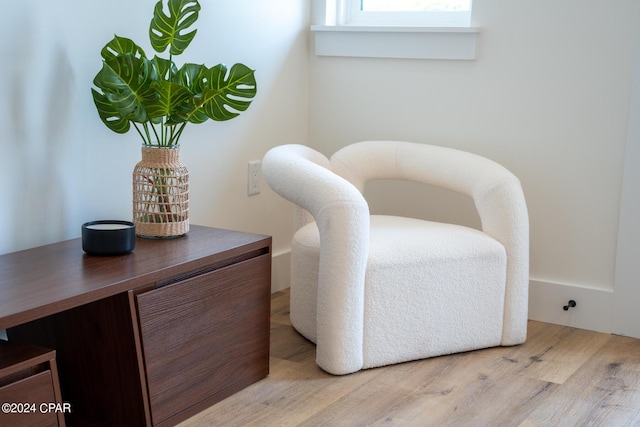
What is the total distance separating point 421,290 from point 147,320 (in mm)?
755

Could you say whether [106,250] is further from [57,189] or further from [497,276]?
[497,276]

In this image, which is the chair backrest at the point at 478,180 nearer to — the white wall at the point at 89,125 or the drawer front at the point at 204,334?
the white wall at the point at 89,125

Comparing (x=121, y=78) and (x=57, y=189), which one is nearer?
(x=121, y=78)

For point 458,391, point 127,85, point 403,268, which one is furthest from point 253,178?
point 458,391

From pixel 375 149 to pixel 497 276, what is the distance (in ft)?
1.78

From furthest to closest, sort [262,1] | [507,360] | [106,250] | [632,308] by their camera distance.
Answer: [262,1] → [632,308] → [507,360] → [106,250]

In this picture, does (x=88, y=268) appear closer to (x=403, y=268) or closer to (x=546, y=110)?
(x=403, y=268)

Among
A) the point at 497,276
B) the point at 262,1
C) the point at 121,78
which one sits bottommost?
the point at 497,276

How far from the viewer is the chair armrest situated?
1.94 metres

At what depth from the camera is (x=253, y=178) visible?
2.60 m

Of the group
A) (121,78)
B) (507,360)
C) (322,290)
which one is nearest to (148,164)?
(121,78)

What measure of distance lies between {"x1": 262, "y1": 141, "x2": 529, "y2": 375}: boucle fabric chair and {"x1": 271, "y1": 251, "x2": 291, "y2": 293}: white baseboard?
39 centimetres

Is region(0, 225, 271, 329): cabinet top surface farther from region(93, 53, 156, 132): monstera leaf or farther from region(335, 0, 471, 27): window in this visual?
region(335, 0, 471, 27): window

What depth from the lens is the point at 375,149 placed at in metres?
2.45
